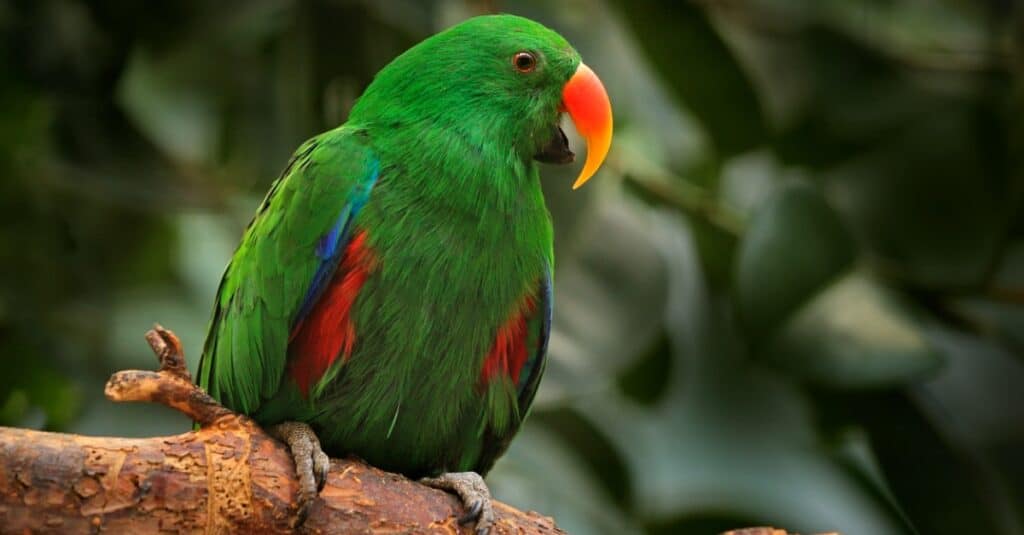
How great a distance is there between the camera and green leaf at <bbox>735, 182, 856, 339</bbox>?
11.9ft

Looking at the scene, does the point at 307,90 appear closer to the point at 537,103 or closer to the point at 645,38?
the point at 645,38

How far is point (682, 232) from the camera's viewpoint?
4496 mm

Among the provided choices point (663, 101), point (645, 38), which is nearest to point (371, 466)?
point (645, 38)

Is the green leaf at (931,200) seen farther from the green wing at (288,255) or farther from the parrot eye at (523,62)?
the green wing at (288,255)

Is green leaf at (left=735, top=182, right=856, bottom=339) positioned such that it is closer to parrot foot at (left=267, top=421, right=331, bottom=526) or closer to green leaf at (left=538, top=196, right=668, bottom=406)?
green leaf at (left=538, top=196, right=668, bottom=406)

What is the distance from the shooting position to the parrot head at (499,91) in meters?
2.45

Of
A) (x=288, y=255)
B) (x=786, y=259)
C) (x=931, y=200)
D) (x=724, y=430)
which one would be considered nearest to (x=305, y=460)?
(x=288, y=255)

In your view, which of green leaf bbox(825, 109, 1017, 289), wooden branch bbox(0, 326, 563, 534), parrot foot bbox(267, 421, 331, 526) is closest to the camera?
wooden branch bbox(0, 326, 563, 534)

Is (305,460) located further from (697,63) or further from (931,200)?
(931,200)

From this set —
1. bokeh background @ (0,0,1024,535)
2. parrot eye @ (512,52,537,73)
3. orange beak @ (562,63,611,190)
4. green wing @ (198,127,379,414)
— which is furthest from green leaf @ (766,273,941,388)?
green wing @ (198,127,379,414)

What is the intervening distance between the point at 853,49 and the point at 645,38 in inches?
37.2

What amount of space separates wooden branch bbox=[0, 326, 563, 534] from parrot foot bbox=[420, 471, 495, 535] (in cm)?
2

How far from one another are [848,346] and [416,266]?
194cm

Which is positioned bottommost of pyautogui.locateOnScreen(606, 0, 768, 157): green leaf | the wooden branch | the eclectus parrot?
the wooden branch
